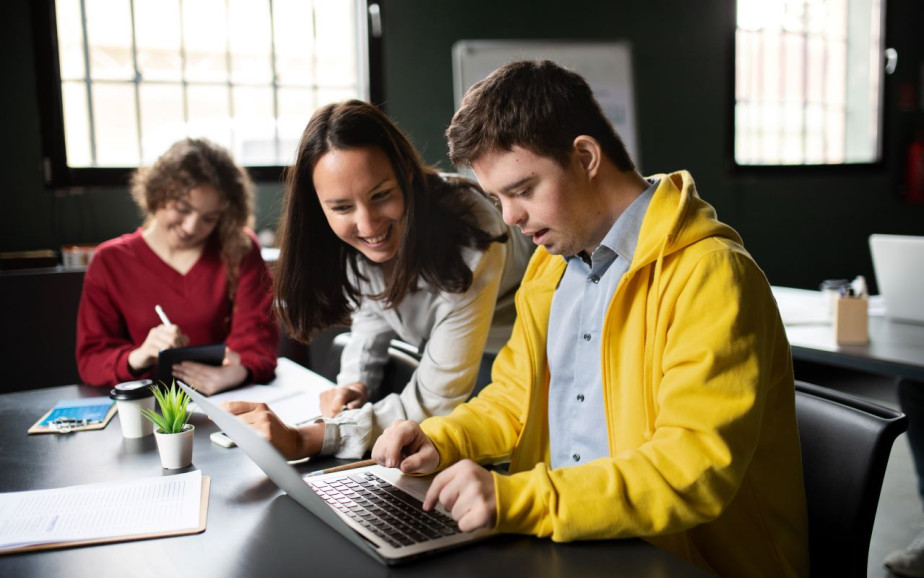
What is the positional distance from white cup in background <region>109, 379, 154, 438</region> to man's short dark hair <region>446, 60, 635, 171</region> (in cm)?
71

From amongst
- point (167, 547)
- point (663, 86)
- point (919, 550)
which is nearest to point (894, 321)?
point (919, 550)

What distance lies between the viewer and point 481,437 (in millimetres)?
1247

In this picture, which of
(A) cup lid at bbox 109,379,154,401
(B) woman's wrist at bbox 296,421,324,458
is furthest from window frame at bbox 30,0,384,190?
(B) woman's wrist at bbox 296,421,324,458

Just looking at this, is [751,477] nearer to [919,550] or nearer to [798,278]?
[919,550]

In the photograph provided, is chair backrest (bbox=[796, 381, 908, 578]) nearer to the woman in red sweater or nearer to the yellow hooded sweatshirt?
the yellow hooded sweatshirt

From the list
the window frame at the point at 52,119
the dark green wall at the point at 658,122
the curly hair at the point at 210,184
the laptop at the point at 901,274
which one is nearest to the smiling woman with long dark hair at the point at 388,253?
the curly hair at the point at 210,184

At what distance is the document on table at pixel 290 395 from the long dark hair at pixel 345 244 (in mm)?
130

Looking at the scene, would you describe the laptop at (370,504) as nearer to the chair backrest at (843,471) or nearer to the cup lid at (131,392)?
the cup lid at (131,392)

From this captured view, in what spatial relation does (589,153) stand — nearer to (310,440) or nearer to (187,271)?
(310,440)

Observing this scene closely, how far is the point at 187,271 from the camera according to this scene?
2.16m

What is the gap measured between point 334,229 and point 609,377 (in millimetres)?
673

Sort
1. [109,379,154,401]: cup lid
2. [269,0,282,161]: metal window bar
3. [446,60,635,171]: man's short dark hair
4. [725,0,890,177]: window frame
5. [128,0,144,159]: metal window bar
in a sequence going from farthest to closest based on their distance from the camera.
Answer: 1. [725,0,890,177]: window frame
2. [269,0,282,161]: metal window bar
3. [128,0,144,159]: metal window bar
4. [109,379,154,401]: cup lid
5. [446,60,635,171]: man's short dark hair

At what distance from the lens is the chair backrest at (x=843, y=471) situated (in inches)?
40.2

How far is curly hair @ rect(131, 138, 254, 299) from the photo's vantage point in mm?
2080
